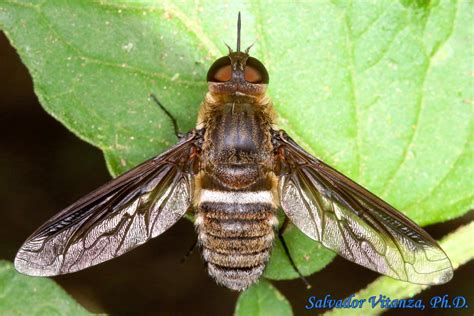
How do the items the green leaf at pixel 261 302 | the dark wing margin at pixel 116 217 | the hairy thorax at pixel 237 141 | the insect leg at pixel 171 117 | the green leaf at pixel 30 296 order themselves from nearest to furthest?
1. the dark wing margin at pixel 116 217
2. the hairy thorax at pixel 237 141
3. the green leaf at pixel 30 296
4. the insect leg at pixel 171 117
5. the green leaf at pixel 261 302

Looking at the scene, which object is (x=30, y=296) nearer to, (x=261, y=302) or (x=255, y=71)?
(x=261, y=302)

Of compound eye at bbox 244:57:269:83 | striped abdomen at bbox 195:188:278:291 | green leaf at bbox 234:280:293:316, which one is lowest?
green leaf at bbox 234:280:293:316

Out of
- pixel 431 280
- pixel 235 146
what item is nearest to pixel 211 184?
pixel 235 146

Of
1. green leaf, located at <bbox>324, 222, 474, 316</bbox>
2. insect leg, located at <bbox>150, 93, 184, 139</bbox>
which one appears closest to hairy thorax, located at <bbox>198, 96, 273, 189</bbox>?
insect leg, located at <bbox>150, 93, 184, 139</bbox>

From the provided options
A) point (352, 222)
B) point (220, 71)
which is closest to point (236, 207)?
point (352, 222)

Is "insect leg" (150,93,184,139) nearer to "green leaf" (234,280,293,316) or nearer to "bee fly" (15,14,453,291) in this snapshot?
"bee fly" (15,14,453,291)

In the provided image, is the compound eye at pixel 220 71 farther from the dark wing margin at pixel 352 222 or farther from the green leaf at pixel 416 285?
the green leaf at pixel 416 285

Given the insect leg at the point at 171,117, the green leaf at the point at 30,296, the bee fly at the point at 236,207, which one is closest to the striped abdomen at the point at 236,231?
the bee fly at the point at 236,207
